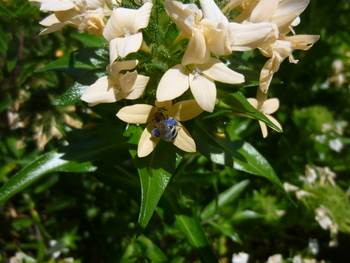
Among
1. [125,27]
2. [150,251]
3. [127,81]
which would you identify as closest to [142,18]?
[125,27]

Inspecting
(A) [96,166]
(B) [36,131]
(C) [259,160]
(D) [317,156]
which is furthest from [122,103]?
(D) [317,156]

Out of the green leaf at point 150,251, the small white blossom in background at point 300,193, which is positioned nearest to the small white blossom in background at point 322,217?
the small white blossom in background at point 300,193

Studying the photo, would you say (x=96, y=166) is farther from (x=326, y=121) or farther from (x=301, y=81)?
(x=301, y=81)

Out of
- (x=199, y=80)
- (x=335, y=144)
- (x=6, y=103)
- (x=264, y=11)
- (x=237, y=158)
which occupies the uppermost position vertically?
(x=264, y=11)

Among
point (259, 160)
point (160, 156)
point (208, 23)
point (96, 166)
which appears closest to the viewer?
point (208, 23)

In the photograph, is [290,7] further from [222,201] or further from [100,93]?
[222,201]

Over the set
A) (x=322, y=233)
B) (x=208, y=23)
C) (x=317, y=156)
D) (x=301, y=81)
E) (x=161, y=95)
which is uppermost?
(x=208, y=23)
